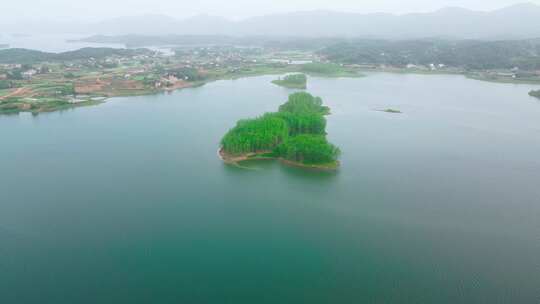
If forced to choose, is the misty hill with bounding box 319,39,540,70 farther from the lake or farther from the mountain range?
the mountain range

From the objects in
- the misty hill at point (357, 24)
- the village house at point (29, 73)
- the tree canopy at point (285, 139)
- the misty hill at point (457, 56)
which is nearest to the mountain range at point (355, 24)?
the misty hill at point (357, 24)

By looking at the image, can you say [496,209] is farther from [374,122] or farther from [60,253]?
[60,253]

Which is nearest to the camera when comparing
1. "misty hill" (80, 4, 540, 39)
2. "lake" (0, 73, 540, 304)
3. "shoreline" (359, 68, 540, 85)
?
"lake" (0, 73, 540, 304)

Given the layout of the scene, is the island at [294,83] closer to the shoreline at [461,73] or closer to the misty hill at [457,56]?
the shoreline at [461,73]

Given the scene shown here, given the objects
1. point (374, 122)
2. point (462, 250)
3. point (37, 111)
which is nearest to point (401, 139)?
point (374, 122)

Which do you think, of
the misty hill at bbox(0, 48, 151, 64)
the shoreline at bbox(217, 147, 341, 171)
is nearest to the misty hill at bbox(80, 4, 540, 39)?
the misty hill at bbox(0, 48, 151, 64)

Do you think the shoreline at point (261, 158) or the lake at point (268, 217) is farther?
the shoreline at point (261, 158)
